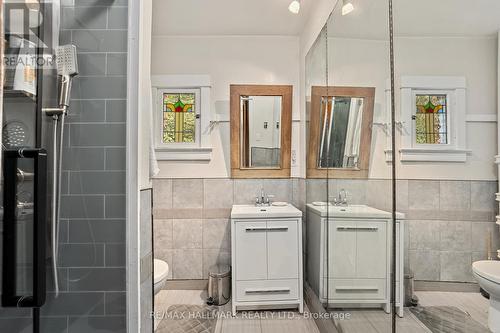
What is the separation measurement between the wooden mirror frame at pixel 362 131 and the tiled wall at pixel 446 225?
1.30 ft

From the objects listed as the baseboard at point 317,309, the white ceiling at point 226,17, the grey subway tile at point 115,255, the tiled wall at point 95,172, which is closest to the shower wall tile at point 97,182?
the tiled wall at point 95,172

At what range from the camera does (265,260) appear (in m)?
2.33

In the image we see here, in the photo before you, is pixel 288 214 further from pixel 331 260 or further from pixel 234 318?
pixel 234 318

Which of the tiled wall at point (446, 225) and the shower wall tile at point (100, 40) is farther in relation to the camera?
the shower wall tile at point (100, 40)

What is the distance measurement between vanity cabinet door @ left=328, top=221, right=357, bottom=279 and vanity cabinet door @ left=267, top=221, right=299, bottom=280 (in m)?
0.40

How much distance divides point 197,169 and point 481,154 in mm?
2423

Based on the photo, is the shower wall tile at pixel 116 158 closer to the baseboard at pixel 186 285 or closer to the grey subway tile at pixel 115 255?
the grey subway tile at pixel 115 255

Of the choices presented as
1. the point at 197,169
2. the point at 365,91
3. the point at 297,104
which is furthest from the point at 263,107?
the point at 365,91

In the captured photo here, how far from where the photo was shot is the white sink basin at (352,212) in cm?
131

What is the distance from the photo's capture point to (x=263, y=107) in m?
2.93

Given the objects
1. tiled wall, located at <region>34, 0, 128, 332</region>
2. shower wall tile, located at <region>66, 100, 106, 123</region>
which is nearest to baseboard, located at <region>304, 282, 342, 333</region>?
tiled wall, located at <region>34, 0, 128, 332</region>

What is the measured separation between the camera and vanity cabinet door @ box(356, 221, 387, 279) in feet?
4.25

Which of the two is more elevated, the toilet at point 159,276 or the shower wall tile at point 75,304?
the shower wall tile at point 75,304

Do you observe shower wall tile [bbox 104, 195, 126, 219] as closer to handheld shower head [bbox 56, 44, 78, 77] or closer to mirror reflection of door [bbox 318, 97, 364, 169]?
handheld shower head [bbox 56, 44, 78, 77]
